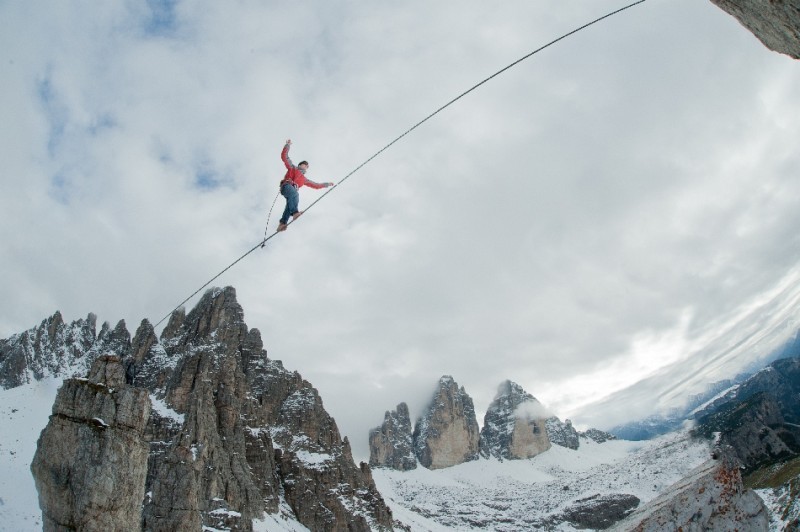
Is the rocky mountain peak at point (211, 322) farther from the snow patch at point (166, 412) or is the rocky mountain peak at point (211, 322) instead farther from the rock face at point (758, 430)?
the rock face at point (758, 430)

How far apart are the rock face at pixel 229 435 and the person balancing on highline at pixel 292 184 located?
23.5 m

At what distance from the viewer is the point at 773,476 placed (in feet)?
288

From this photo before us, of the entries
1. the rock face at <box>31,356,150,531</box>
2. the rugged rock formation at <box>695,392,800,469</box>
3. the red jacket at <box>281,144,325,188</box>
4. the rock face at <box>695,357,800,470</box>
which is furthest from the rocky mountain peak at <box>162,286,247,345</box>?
the rugged rock formation at <box>695,392,800,469</box>

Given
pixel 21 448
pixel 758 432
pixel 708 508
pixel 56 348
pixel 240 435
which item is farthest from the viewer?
pixel 758 432

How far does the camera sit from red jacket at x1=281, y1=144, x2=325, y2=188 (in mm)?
16922

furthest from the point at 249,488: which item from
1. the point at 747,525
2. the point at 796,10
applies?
the point at 796,10

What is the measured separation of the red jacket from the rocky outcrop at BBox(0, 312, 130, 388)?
10762cm

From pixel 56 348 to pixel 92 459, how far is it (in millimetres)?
130783

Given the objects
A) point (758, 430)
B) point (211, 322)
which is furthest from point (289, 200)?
point (758, 430)

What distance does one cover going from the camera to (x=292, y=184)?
17.2 m

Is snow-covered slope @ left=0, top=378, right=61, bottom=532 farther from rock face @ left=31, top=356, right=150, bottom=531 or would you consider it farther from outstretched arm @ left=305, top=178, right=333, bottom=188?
outstretched arm @ left=305, top=178, right=333, bottom=188

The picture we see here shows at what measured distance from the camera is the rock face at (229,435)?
67.7m

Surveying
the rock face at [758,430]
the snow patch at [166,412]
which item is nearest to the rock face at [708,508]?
the snow patch at [166,412]

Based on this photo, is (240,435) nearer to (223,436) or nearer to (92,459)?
(223,436)
